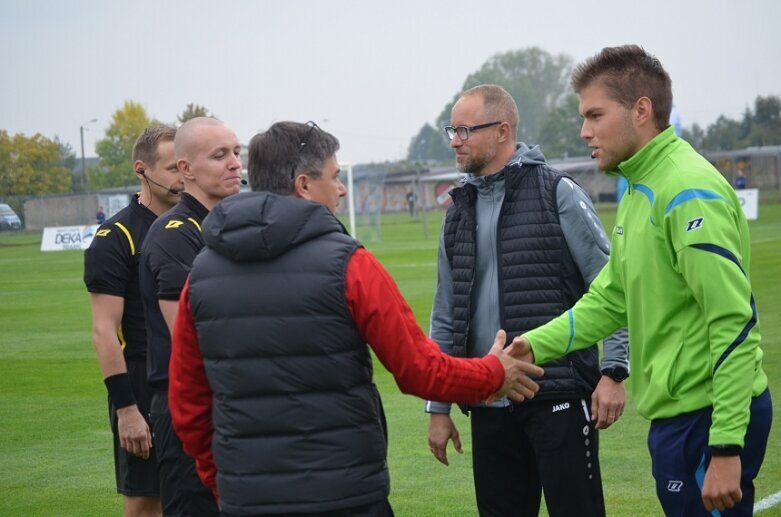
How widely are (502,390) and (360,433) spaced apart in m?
0.76

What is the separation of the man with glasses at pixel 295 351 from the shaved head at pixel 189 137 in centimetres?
153

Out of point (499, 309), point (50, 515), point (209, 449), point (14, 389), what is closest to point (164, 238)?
point (209, 449)

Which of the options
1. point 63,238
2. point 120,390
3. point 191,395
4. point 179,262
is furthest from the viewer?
point 63,238

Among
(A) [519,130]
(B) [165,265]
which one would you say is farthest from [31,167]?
(B) [165,265]

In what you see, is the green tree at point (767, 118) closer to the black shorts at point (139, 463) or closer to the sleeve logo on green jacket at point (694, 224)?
the black shorts at point (139, 463)

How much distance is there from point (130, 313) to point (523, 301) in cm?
207

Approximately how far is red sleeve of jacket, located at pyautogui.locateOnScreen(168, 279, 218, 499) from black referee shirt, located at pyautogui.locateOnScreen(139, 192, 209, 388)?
936 millimetres

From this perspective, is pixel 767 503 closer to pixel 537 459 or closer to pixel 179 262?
pixel 537 459

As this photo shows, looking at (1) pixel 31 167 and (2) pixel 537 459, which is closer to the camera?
(2) pixel 537 459

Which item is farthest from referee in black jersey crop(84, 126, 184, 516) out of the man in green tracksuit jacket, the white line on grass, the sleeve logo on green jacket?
the white line on grass

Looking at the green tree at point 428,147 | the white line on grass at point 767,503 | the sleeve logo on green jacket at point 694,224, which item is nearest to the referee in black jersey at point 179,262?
the sleeve logo on green jacket at point 694,224

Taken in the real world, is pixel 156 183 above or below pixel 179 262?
above

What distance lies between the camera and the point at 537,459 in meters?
5.19

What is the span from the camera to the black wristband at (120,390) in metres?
5.67
